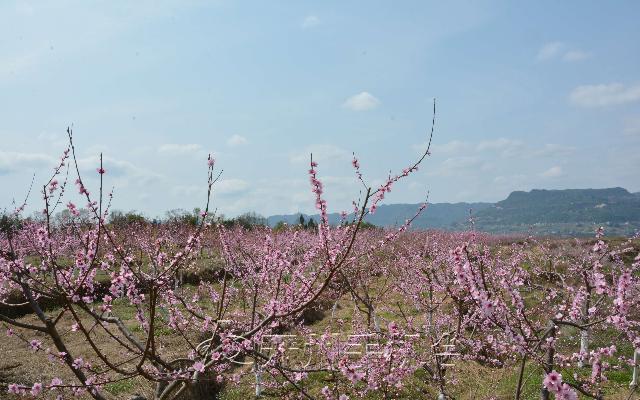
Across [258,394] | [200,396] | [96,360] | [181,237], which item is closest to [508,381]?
[258,394]

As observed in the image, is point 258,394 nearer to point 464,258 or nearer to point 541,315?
point 464,258

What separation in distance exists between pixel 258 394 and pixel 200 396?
139 cm

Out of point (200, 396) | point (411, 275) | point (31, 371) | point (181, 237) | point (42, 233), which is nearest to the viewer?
point (42, 233)

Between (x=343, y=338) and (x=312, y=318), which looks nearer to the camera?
(x=343, y=338)

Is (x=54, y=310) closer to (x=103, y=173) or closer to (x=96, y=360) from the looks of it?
(x=96, y=360)

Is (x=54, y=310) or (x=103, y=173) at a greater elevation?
(x=103, y=173)

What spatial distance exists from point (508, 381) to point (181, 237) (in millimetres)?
22924

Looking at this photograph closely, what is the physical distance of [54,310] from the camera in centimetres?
1858

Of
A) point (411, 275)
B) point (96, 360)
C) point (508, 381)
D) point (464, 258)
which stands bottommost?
point (508, 381)

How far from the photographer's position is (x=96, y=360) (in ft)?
38.8

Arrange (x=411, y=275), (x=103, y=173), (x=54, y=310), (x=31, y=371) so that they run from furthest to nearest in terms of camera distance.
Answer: (x=54, y=310)
(x=411, y=275)
(x=31, y=371)
(x=103, y=173)

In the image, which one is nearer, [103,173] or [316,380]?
[103,173]

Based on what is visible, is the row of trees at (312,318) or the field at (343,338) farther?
the field at (343,338)

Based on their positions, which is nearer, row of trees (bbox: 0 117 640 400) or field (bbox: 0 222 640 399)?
row of trees (bbox: 0 117 640 400)
